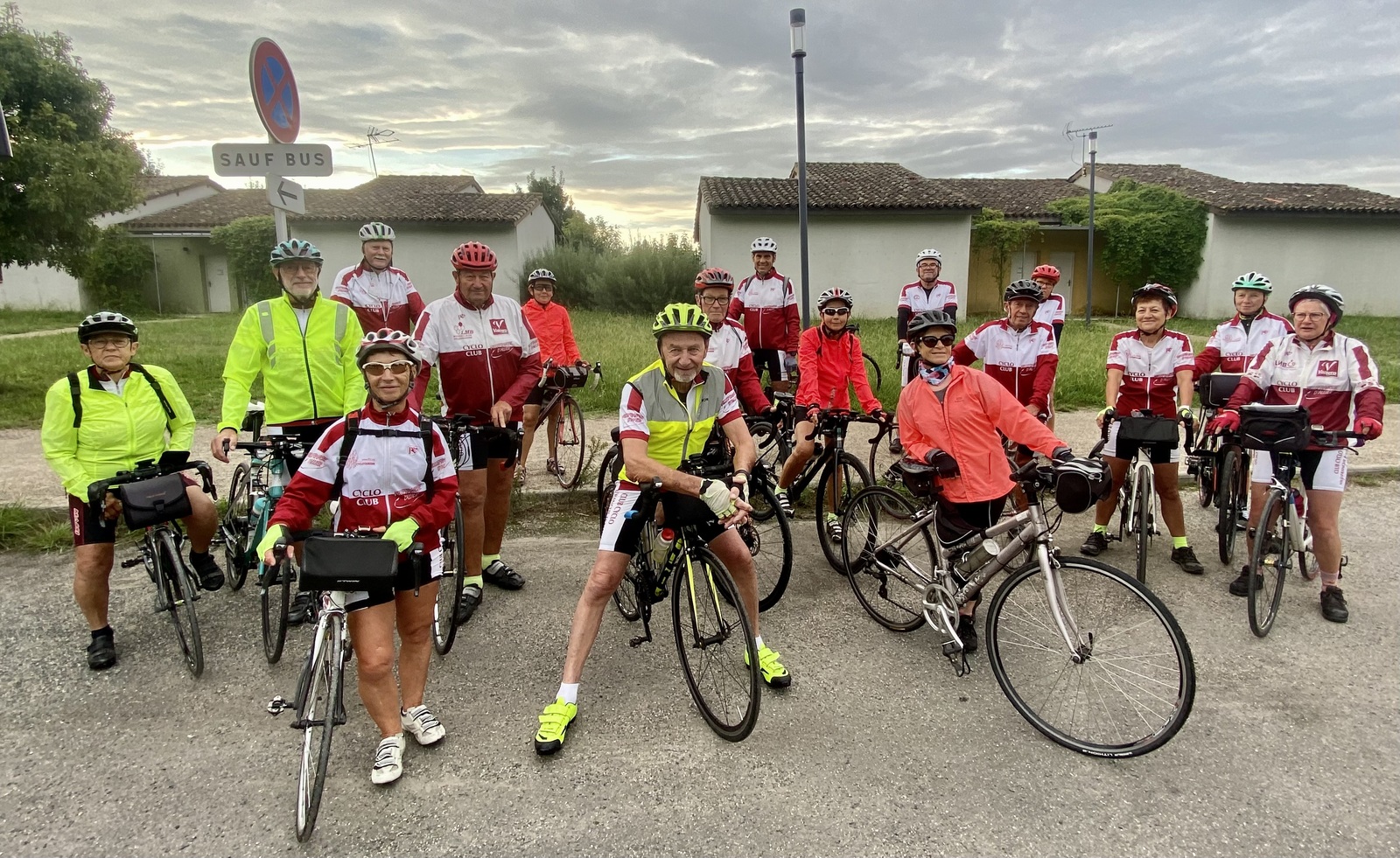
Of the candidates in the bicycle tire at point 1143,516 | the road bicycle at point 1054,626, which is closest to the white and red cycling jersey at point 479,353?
the road bicycle at point 1054,626

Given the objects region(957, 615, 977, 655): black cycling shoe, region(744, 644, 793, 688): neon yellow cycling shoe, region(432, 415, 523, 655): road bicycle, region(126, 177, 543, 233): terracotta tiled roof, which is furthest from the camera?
region(126, 177, 543, 233): terracotta tiled roof

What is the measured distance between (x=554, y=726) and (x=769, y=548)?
221 centimetres

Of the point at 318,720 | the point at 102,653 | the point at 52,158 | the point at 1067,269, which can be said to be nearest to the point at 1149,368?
the point at 318,720

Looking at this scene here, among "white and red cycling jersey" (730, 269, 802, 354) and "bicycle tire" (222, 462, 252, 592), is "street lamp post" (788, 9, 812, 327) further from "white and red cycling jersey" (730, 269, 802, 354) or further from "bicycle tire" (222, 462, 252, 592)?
"bicycle tire" (222, 462, 252, 592)

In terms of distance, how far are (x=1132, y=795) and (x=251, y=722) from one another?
3748 mm

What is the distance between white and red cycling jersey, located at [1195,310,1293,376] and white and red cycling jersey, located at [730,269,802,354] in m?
3.60

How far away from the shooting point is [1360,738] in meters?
3.20

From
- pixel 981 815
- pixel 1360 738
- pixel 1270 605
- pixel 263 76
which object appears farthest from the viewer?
pixel 263 76

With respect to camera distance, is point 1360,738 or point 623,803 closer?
point 623,803

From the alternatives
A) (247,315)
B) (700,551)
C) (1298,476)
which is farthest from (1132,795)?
(247,315)

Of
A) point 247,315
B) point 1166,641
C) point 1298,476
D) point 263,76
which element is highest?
point 263,76

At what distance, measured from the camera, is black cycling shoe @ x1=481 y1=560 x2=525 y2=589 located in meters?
4.86

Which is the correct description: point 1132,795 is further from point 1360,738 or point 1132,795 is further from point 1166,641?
point 1360,738

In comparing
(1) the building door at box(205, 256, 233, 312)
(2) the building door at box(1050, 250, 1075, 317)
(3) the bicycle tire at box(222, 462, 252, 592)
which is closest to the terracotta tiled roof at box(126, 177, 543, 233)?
(1) the building door at box(205, 256, 233, 312)
